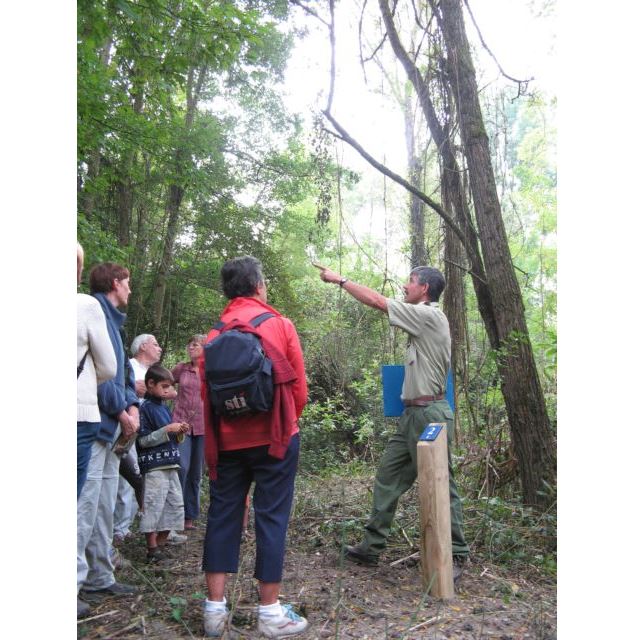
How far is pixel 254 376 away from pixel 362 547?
5.73 ft

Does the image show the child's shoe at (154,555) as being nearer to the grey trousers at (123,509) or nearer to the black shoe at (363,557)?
the grey trousers at (123,509)

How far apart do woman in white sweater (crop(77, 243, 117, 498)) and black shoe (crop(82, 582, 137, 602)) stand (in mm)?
666

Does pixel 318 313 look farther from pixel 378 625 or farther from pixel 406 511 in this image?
pixel 378 625

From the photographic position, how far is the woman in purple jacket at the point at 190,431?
16.0 feet

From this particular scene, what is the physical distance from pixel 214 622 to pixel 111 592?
74 cm

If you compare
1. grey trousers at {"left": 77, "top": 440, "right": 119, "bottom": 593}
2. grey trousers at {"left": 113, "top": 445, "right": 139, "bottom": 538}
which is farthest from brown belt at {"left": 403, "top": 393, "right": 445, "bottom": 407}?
grey trousers at {"left": 113, "top": 445, "right": 139, "bottom": 538}

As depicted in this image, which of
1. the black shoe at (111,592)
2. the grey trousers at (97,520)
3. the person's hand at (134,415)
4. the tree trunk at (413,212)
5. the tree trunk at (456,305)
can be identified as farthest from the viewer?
the tree trunk at (413,212)

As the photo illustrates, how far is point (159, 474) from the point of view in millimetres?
4012

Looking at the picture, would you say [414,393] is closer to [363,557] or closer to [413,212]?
[363,557]

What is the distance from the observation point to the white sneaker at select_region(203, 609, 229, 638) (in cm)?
263

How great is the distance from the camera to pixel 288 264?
1140cm

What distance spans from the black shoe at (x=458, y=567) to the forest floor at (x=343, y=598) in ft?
0.19

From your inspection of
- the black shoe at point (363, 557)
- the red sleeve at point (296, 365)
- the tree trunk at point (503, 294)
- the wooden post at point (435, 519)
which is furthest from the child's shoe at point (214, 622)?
the tree trunk at point (503, 294)
